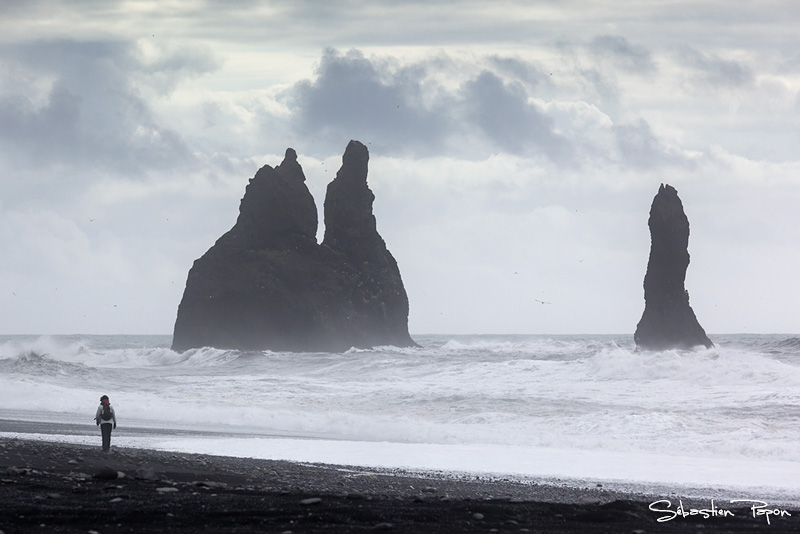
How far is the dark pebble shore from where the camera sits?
28.4ft

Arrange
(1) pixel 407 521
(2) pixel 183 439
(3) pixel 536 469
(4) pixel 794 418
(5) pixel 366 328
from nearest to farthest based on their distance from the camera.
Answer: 1. (1) pixel 407 521
2. (3) pixel 536 469
3. (2) pixel 183 439
4. (4) pixel 794 418
5. (5) pixel 366 328

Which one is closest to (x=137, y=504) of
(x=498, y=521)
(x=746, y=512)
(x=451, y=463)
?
(x=498, y=521)

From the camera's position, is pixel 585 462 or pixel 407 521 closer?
pixel 407 521

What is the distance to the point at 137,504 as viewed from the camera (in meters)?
9.50

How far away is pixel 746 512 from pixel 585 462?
6794 millimetres

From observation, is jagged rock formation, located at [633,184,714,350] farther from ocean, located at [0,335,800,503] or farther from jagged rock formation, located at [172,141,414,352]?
ocean, located at [0,335,800,503]

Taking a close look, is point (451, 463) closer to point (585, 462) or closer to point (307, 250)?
point (585, 462)

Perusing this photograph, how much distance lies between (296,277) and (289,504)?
76664 mm

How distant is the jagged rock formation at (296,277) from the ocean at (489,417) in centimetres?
3792

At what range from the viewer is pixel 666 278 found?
71562 mm

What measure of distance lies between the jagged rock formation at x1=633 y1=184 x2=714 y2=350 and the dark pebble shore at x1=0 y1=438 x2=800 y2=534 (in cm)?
5860
